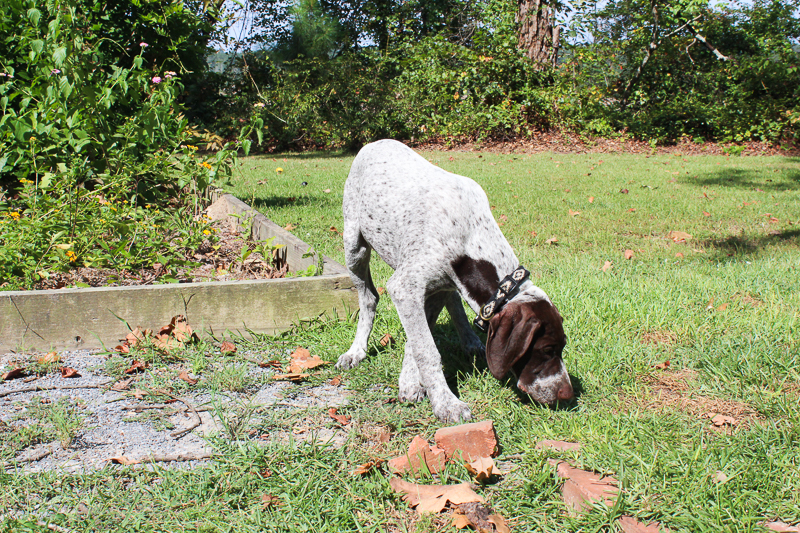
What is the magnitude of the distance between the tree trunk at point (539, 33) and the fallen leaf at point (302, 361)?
47.8 ft

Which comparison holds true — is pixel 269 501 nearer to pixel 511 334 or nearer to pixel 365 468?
pixel 365 468

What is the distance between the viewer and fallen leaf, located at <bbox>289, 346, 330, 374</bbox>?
3389 millimetres

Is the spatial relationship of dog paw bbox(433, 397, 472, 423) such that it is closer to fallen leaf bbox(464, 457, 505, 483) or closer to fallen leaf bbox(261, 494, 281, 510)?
fallen leaf bbox(464, 457, 505, 483)

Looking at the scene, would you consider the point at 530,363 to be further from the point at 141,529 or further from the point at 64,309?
the point at 64,309

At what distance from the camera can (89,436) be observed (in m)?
2.65

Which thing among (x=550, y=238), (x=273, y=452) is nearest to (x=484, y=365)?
(x=273, y=452)

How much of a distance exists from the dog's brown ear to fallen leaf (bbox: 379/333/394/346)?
1.16 m

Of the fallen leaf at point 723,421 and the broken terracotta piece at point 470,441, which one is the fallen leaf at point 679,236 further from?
the broken terracotta piece at point 470,441

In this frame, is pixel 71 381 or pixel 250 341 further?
pixel 250 341

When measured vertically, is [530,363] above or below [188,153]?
below

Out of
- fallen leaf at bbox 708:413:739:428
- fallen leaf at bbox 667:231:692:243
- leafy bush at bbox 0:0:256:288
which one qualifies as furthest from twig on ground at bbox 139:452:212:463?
fallen leaf at bbox 667:231:692:243

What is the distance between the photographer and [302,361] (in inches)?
136

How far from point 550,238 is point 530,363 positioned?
12.3 feet

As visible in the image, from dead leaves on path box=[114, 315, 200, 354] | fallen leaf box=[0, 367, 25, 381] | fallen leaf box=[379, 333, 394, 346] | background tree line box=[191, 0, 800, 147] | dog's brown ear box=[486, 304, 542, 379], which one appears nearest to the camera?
dog's brown ear box=[486, 304, 542, 379]
